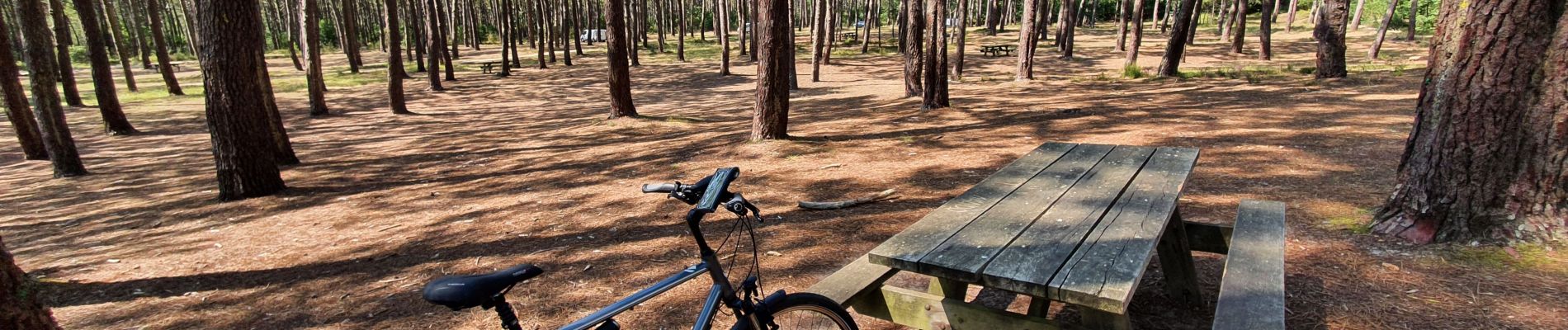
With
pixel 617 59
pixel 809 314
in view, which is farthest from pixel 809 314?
pixel 617 59

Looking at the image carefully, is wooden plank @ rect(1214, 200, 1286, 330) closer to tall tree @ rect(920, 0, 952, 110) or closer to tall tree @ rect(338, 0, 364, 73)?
tall tree @ rect(920, 0, 952, 110)

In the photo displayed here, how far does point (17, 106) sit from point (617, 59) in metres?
8.19

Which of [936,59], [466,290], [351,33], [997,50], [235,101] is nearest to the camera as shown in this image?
[466,290]

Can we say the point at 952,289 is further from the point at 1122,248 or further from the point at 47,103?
the point at 47,103

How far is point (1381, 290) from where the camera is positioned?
11.3ft

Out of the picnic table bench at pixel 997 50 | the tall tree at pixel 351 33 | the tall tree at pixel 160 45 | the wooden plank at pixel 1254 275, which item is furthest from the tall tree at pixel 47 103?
the picnic table bench at pixel 997 50

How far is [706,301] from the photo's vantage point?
7.38 feet

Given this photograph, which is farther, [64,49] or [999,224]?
[64,49]

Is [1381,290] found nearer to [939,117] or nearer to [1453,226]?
[1453,226]

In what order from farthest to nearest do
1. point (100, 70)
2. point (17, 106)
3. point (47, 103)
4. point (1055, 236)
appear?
point (100, 70) < point (17, 106) < point (47, 103) < point (1055, 236)

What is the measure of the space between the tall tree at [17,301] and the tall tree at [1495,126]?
6.09m

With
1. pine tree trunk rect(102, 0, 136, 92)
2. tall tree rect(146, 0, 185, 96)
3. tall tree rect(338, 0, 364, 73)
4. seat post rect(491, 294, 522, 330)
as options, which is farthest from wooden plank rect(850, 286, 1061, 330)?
pine tree trunk rect(102, 0, 136, 92)

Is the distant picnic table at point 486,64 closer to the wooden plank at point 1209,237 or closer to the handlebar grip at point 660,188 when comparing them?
the wooden plank at point 1209,237

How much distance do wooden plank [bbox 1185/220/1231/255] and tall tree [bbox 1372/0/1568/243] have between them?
1245 millimetres
